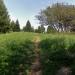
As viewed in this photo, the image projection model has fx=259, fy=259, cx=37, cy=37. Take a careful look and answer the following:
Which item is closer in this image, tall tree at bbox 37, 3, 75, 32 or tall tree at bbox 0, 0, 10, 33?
tall tree at bbox 0, 0, 10, 33

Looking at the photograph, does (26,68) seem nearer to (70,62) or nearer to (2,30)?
(70,62)

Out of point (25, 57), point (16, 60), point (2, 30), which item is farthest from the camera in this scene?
point (2, 30)

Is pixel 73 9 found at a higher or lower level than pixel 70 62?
higher

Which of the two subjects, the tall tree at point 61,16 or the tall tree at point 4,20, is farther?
the tall tree at point 61,16

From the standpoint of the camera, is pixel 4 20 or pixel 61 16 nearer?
pixel 4 20

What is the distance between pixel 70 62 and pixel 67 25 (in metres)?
50.7

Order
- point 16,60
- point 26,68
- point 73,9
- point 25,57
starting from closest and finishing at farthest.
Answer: point 26,68 < point 16,60 < point 25,57 < point 73,9

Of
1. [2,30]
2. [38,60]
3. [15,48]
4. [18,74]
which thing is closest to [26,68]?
[18,74]

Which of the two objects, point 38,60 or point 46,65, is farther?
point 38,60

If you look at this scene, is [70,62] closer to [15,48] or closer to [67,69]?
[67,69]

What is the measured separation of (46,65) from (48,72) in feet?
2.57

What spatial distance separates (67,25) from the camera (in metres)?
60.3

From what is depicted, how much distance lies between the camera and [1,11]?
4947 cm

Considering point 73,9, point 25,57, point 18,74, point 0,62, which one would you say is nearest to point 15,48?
point 25,57
